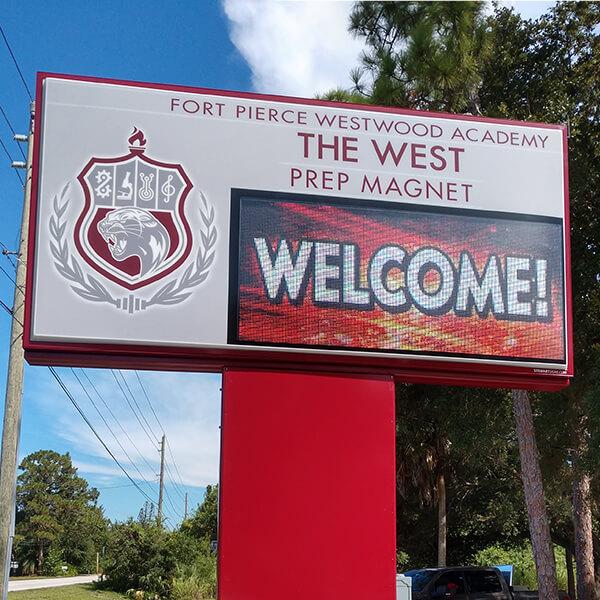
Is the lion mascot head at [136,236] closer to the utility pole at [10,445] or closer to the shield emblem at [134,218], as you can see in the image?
the shield emblem at [134,218]

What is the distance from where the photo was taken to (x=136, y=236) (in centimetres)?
949

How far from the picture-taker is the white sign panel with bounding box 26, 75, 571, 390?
367 inches

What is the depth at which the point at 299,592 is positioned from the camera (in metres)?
8.84

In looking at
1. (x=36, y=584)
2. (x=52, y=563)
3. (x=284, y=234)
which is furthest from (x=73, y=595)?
(x=52, y=563)

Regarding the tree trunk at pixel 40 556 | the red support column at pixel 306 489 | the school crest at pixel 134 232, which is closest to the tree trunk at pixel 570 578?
the red support column at pixel 306 489

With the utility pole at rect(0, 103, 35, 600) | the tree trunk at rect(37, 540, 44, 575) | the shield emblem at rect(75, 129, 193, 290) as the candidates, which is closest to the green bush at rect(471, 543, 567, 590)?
the utility pole at rect(0, 103, 35, 600)

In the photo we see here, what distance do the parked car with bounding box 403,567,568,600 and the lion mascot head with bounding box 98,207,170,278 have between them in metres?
12.0

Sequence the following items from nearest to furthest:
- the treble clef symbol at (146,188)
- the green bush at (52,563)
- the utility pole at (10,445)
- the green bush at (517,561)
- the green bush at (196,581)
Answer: the treble clef symbol at (146,188), the utility pole at (10,445), the green bush at (196,581), the green bush at (517,561), the green bush at (52,563)

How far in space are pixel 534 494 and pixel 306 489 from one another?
1336 cm

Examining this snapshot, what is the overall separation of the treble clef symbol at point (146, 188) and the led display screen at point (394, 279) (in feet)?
3.07

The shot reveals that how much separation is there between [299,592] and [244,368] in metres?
2.42

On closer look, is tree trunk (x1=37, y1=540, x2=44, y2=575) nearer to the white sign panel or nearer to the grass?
the grass

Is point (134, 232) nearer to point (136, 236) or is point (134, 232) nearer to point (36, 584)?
point (136, 236)

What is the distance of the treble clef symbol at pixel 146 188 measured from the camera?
9617mm
